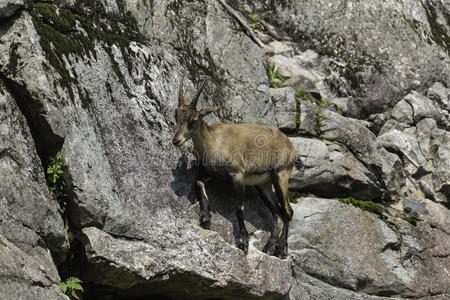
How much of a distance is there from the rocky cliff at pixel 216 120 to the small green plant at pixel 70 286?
0.78 ft

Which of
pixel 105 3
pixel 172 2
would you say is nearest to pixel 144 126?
pixel 105 3

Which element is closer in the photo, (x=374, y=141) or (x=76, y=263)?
(x=76, y=263)

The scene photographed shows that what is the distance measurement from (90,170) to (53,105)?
41.5 inches

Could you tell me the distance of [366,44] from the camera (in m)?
16.9

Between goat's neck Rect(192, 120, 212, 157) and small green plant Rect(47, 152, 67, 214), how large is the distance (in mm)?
2608

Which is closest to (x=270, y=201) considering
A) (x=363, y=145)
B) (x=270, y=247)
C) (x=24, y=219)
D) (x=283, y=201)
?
(x=283, y=201)

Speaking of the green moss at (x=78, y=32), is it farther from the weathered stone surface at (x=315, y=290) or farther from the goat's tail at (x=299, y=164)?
the weathered stone surface at (x=315, y=290)

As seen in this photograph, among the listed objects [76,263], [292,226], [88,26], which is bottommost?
[292,226]

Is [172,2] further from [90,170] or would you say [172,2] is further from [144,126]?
[90,170]

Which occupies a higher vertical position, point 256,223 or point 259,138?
point 259,138

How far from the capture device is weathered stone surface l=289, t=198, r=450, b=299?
39.8 feet

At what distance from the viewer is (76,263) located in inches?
351

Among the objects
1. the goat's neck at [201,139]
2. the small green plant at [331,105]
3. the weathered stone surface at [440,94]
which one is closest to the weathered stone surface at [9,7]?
the goat's neck at [201,139]

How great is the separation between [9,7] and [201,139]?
12.0 ft
